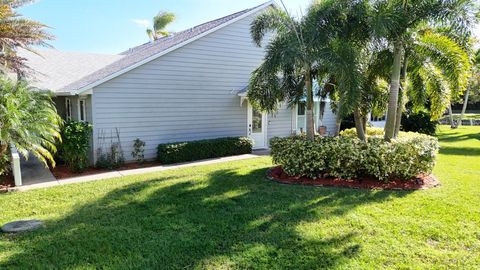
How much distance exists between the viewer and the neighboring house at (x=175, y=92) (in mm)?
11078

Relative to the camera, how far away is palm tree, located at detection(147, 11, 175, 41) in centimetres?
3042

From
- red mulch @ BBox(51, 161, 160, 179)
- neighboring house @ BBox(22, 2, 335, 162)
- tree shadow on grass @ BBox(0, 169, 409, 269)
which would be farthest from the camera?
neighboring house @ BBox(22, 2, 335, 162)

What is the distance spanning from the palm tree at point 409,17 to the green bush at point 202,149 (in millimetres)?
6624

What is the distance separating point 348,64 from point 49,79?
12358mm

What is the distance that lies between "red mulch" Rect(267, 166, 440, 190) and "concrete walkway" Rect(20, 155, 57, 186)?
21.5 ft

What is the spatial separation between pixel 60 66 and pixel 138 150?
25.0ft

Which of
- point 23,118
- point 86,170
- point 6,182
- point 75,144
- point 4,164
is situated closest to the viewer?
point 23,118

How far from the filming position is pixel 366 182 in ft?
26.6

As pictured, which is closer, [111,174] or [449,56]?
[449,56]

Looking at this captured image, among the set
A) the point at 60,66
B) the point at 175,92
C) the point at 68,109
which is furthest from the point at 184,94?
the point at 60,66

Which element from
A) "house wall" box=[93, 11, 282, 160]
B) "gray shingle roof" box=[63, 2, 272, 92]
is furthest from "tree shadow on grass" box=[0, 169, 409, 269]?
"gray shingle roof" box=[63, 2, 272, 92]

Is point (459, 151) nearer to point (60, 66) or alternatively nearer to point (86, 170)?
point (86, 170)

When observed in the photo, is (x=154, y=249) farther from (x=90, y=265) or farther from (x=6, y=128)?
(x=6, y=128)

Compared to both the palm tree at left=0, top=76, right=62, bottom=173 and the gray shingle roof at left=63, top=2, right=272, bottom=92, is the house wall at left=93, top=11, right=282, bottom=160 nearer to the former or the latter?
the gray shingle roof at left=63, top=2, right=272, bottom=92
